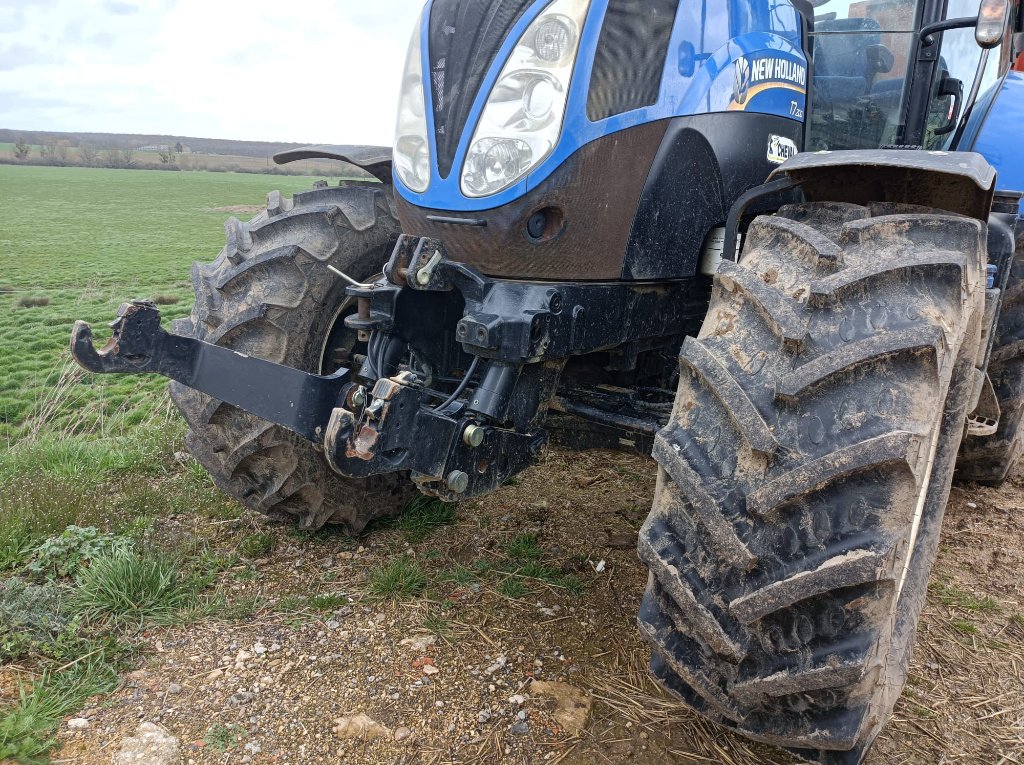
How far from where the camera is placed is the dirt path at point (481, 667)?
7.75 ft

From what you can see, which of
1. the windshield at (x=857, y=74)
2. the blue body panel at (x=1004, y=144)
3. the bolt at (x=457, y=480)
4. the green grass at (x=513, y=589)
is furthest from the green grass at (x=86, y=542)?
the blue body panel at (x=1004, y=144)

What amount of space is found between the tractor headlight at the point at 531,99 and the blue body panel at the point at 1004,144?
2.24 metres

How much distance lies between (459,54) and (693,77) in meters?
0.72

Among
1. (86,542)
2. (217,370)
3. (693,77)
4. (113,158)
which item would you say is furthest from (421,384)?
(113,158)

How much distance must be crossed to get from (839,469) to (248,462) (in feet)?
7.80

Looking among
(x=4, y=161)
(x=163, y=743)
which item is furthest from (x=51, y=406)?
(x=4, y=161)

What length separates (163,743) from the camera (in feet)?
7.86

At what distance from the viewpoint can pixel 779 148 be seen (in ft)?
9.44

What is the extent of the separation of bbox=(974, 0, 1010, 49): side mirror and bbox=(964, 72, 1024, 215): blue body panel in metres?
0.98

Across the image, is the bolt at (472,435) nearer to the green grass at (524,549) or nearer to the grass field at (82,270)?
the green grass at (524,549)

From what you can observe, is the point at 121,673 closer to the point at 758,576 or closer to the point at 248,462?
the point at 248,462

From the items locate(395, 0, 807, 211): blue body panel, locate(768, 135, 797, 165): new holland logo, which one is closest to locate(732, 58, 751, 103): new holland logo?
locate(395, 0, 807, 211): blue body panel

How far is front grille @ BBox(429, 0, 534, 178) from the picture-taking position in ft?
7.54

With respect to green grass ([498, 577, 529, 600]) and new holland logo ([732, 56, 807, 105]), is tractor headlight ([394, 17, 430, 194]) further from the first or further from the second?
green grass ([498, 577, 529, 600])
